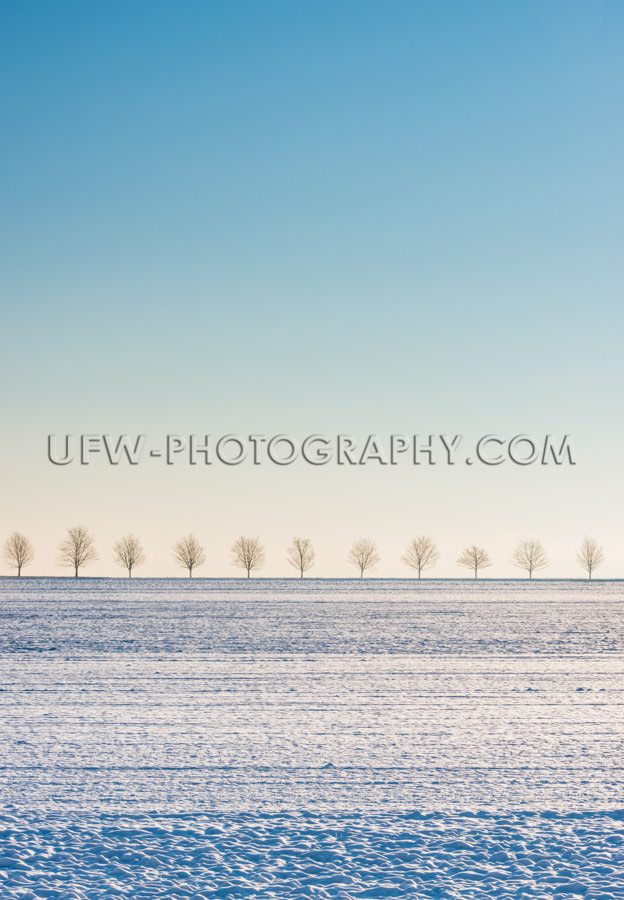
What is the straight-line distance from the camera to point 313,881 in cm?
519

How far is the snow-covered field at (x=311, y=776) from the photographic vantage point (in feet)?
17.5

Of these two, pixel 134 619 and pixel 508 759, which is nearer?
pixel 508 759

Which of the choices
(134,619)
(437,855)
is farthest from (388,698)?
(134,619)

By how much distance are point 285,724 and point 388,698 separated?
7.25 feet

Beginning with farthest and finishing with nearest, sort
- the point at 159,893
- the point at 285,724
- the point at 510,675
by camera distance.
→ the point at 510,675 → the point at 285,724 → the point at 159,893

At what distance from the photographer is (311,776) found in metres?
7.45

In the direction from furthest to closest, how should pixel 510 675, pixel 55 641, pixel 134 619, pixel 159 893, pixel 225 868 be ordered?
pixel 134 619 → pixel 55 641 → pixel 510 675 → pixel 225 868 → pixel 159 893

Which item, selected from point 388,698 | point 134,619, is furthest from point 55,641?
point 388,698

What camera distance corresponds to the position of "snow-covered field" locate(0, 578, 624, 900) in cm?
533

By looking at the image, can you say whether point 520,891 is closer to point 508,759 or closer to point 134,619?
point 508,759

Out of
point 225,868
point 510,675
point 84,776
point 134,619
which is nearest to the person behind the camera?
point 225,868

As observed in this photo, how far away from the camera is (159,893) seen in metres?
5.03

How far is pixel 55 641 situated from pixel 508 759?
1402cm

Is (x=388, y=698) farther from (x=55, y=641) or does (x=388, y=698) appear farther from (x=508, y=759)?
(x=55, y=641)
